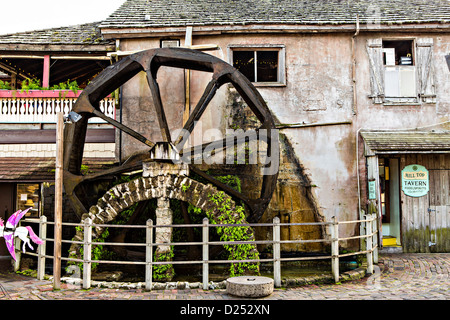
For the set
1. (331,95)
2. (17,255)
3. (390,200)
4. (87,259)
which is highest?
(331,95)

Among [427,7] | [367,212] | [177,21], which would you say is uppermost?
[427,7]

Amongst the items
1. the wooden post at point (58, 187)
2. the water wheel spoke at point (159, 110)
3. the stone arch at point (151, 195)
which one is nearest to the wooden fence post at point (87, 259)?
the wooden post at point (58, 187)

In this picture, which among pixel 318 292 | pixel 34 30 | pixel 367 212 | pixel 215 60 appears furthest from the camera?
pixel 34 30

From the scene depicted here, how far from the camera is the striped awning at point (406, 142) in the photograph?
27.3ft

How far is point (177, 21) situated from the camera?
926cm

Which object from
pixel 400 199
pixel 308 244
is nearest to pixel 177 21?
pixel 308 244

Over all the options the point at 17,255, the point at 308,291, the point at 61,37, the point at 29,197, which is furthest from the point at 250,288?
the point at 61,37

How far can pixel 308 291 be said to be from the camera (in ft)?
19.3

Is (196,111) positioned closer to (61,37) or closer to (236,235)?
(236,235)

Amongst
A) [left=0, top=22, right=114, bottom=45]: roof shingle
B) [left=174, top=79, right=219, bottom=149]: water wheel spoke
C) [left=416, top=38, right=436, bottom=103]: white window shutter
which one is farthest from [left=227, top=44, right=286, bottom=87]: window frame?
[left=416, top=38, right=436, bottom=103]: white window shutter

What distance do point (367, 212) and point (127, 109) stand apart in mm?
6274

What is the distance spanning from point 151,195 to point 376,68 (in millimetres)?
6306

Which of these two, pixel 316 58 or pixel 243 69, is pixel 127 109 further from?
pixel 316 58

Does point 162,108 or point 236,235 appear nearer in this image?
point 236,235
